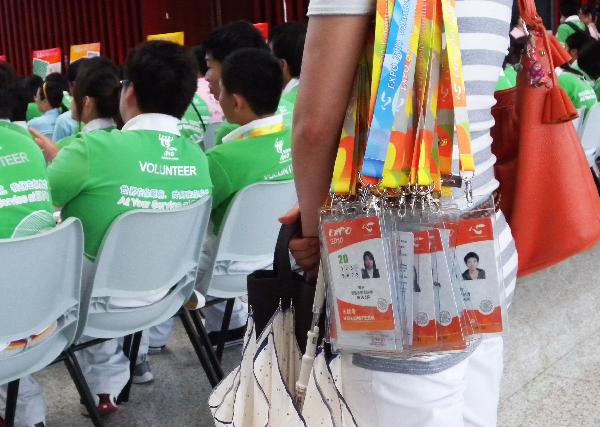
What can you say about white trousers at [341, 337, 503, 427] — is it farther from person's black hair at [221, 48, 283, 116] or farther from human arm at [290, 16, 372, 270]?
person's black hair at [221, 48, 283, 116]

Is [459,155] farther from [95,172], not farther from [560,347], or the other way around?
[560,347]

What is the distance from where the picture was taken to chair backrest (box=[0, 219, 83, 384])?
1.74 m

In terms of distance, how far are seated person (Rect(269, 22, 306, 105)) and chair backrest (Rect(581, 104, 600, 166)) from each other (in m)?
1.50

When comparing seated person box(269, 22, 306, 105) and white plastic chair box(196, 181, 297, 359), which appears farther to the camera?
seated person box(269, 22, 306, 105)

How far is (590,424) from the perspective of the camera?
2330 millimetres

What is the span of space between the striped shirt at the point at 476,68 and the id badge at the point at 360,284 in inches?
1.6

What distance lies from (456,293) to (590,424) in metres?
1.57

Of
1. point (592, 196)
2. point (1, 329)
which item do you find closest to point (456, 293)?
point (592, 196)

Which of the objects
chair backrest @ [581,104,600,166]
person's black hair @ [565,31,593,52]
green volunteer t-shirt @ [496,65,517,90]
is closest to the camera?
green volunteer t-shirt @ [496,65,517,90]

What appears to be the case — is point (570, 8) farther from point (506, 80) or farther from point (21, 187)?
point (21, 187)

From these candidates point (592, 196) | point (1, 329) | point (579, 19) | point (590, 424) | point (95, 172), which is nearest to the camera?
point (592, 196)

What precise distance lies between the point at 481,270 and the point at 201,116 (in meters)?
3.56

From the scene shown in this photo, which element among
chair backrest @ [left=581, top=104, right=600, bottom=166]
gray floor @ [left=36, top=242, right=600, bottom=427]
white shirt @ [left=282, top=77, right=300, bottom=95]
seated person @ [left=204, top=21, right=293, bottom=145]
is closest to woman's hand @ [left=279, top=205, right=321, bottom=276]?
gray floor @ [left=36, top=242, right=600, bottom=427]

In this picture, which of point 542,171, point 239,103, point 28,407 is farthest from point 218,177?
point 542,171
